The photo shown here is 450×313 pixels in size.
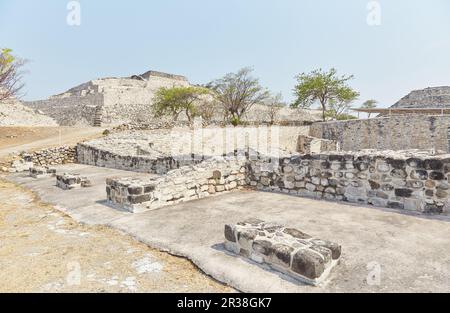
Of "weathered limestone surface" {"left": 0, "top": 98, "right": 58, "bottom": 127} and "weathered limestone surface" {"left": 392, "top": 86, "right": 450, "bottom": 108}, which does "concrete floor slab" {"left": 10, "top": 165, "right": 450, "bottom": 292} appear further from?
"weathered limestone surface" {"left": 392, "top": 86, "right": 450, "bottom": 108}

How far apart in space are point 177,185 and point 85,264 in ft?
9.55

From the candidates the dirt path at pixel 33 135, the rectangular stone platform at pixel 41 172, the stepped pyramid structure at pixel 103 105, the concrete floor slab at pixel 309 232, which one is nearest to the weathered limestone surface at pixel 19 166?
the rectangular stone platform at pixel 41 172

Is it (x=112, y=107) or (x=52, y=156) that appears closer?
(x=52, y=156)

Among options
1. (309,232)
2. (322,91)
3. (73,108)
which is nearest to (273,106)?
(322,91)

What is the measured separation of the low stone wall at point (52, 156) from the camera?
14.8 metres

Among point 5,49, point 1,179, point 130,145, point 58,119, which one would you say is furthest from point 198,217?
point 58,119

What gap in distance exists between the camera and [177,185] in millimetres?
5938

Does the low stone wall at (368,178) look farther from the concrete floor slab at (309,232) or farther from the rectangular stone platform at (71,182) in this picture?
the rectangular stone platform at (71,182)

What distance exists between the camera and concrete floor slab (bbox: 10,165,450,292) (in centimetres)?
266

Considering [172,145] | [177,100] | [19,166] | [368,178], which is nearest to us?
[368,178]

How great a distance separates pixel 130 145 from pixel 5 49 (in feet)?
24.6

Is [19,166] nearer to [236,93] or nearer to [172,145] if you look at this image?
[172,145]

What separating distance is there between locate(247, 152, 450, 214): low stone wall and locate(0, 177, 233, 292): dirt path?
3.71 metres

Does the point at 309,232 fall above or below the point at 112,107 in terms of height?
below
